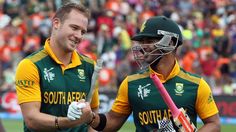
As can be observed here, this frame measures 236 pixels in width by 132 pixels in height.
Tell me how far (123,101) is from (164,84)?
446mm

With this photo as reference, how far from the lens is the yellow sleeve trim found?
6977 millimetres

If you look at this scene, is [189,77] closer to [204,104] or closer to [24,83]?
[204,104]

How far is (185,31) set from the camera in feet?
74.1

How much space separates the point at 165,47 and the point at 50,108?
3.89 feet

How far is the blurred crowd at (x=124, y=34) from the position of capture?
68.9 ft

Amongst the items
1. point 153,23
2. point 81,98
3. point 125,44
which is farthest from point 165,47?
point 125,44

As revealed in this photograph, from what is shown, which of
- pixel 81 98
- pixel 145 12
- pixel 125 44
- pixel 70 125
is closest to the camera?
pixel 70 125

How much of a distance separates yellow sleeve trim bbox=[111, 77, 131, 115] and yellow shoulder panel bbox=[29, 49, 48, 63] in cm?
78

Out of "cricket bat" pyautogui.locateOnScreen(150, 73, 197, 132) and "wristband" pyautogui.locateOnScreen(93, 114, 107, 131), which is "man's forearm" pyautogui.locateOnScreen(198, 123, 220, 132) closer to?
"cricket bat" pyautogui.locateOnScreen(150, 73, 197, 132)

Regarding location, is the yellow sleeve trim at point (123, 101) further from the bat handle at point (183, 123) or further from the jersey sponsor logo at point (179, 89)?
the bat handle at point (183, 123)

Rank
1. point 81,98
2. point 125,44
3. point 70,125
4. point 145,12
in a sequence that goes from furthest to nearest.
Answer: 1. point 145,12
2. point 125,44
3. point 81,98
4. point 70,125

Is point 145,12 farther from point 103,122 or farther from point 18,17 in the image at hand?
point 103,122

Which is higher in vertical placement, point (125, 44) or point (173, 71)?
point (173, 71)

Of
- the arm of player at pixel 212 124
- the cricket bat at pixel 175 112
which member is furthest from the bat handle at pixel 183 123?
the arm of player at pixel 212 124
